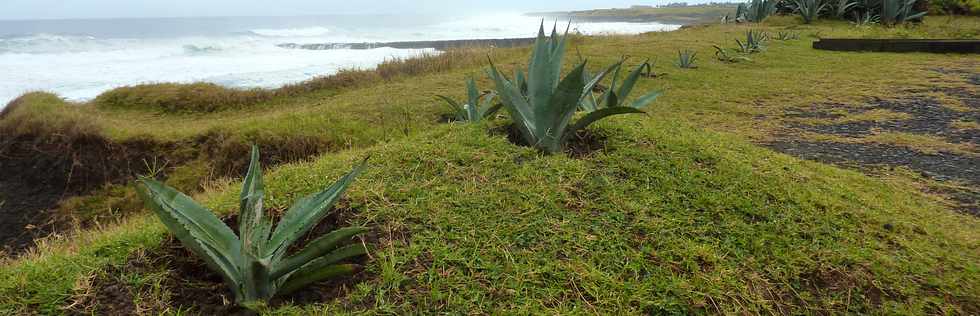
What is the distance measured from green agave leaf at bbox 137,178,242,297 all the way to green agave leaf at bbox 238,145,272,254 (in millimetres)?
52

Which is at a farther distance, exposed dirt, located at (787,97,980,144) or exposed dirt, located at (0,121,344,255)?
exposed dirt, located at (0,121,344,255)

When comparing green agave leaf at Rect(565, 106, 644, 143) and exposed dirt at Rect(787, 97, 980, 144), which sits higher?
green agave leaf at Rect(565, 106, 644, 143)

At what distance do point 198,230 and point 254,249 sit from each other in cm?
18

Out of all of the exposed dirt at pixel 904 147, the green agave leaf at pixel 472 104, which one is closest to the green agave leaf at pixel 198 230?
the green agave leaf at pixel 472 104

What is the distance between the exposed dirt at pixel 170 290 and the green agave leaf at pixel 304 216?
145 mm

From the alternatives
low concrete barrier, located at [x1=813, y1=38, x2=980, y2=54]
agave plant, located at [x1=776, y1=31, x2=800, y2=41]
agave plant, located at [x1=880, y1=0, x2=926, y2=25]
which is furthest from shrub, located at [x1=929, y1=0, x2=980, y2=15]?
low concrete barrier, located at [x1=813, y1=38, x2=980, y2=54]

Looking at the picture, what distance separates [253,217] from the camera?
5.16 ft

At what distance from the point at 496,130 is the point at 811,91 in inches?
158

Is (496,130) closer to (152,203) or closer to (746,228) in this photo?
(746,228)

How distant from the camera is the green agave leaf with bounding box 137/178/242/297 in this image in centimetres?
134

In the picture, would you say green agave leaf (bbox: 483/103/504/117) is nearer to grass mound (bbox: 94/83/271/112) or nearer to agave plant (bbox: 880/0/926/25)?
grass mound (bbox: 94/83/271/112)

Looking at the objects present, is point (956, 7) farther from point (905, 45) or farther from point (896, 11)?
point (905, 45)

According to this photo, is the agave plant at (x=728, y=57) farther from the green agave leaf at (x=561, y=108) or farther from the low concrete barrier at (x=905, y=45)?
the green agave leaf at (x=561, y=108)

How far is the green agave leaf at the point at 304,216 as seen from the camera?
1.53 meters
